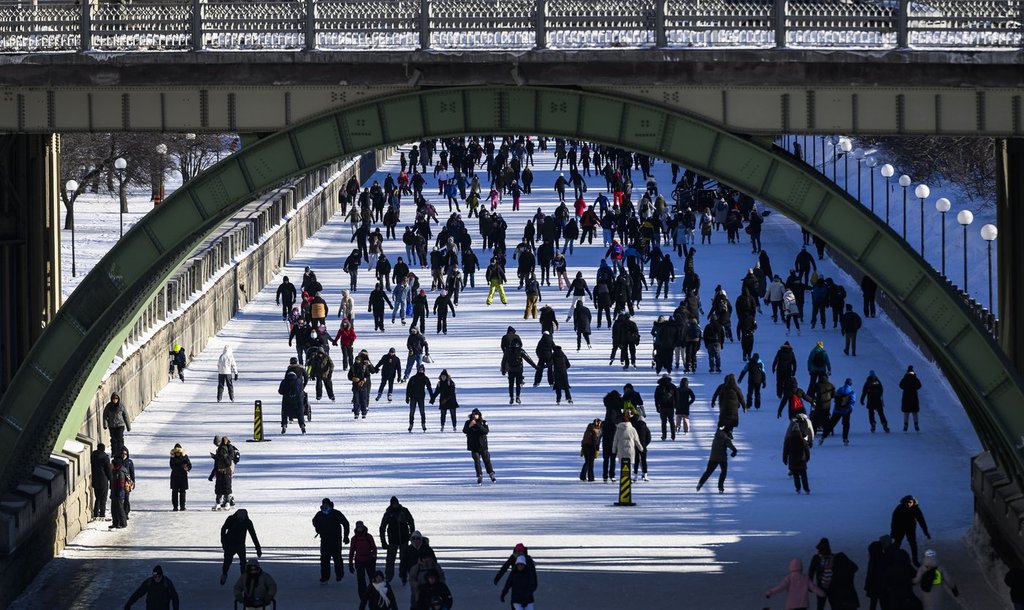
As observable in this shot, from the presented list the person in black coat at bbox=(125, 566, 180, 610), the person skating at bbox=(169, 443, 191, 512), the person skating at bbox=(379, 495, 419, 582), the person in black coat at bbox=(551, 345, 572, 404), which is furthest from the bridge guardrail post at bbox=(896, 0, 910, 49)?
the person in black coat at bbox=(551, 345, 572, 404)

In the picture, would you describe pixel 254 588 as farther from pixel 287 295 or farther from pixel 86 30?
pixel 287 295

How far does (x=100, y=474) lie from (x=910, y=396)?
12914 millimetres

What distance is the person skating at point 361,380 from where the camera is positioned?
40156 millimetres

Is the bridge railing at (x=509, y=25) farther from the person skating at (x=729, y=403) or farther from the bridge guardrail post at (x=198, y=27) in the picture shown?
the person skating at (x=729, y=403)

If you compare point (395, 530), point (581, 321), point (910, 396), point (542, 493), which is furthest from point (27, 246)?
point (581, 321)

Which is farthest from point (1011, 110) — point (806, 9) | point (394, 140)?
point (394, 140)

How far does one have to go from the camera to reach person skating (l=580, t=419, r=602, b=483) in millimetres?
35281

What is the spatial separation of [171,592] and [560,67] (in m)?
7.09

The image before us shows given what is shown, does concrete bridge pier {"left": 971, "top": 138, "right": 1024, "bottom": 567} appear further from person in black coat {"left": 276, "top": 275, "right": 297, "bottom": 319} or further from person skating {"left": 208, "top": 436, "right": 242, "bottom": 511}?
person in black coat {"left": 276, "top": 275, "right": 297, "bottom": 319}

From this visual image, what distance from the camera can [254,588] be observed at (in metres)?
26.6

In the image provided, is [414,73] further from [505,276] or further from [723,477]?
[505,276]

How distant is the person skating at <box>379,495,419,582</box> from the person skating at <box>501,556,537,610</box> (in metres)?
3.02

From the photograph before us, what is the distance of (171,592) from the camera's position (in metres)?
26.7

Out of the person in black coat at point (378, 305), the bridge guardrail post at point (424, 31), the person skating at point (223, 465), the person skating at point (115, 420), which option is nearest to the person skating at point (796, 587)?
the bridge guardrail post at point (424, 31)
